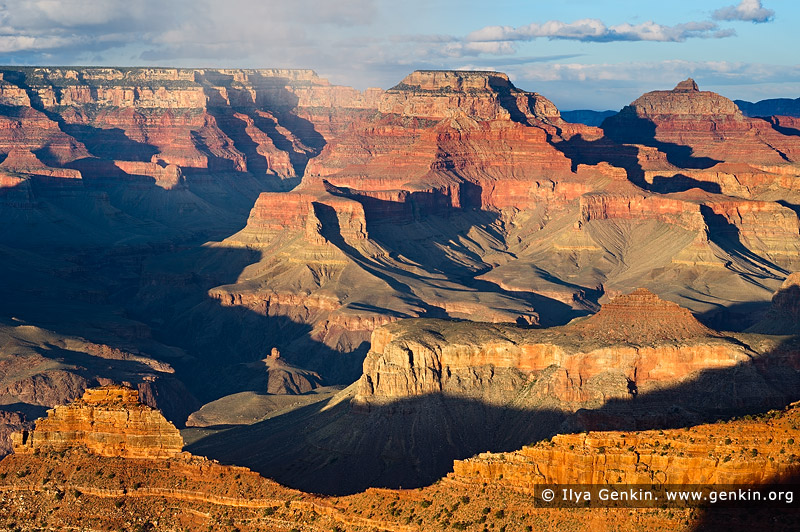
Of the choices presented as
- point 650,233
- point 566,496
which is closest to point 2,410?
point 566,496

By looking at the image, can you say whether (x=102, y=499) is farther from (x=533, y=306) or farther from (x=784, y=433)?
(x=533, y=306)

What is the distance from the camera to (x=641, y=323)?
279 ft

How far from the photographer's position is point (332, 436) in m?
85.1

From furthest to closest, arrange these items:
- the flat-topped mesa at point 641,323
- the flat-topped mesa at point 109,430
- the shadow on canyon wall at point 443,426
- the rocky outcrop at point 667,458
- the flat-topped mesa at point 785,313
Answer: the flat-topped mesa at point 785,313, the flat-topped mesa at point 641,323, the shadow on canyon wall at point 443,426, the flat-topped mesa at point 109,430, the rocky outcrop at point 667,458

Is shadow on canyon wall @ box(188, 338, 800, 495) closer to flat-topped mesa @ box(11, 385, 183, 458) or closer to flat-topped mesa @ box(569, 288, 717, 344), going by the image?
flat-topped mesa @ box(569, 288, 717, 344)

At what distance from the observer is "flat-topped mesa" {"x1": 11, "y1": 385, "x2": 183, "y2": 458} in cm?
5222

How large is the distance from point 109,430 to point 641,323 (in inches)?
1689

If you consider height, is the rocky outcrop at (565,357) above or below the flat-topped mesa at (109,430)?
below

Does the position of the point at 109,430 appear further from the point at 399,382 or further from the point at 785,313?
the point at 785,313

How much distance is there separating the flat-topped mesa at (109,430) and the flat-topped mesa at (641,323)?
39391 mm

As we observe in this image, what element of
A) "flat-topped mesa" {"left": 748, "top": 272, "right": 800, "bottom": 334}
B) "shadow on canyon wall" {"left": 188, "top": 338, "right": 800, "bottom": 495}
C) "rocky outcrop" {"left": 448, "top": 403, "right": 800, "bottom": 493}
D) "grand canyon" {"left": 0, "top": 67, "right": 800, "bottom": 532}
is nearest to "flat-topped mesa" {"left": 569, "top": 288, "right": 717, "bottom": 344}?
"grand canyon" {"left": 0, "top": 67, "right": 800, "bottom": 532}

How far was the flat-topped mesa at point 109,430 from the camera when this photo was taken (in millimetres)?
52219

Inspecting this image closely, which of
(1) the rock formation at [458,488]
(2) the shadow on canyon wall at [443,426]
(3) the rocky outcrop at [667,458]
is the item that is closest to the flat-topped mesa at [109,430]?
(1) the rock formation at [458,488]

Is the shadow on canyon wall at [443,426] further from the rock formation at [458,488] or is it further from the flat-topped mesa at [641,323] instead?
the rock formation at [458,488]
